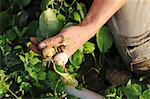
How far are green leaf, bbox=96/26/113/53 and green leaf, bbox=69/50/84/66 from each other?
0.08 metres

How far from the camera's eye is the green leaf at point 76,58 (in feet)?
4.75

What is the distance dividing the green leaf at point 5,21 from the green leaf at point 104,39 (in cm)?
37

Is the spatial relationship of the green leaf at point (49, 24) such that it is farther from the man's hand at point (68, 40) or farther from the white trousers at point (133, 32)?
the white trousers at point (133, 32)

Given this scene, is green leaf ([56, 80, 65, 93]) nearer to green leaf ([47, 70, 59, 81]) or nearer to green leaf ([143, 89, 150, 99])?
green leaf ([47, 70, 59, 81])

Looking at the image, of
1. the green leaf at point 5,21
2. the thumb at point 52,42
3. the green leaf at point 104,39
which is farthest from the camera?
the green leaf at point 5,21

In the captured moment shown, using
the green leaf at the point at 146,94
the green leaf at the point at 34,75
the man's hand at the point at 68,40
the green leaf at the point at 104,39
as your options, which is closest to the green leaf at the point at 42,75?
the green leaf at the point at 34,75

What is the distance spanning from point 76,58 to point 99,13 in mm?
247

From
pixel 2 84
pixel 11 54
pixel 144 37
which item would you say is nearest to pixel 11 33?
pixel 11 54

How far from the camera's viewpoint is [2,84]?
1.45m

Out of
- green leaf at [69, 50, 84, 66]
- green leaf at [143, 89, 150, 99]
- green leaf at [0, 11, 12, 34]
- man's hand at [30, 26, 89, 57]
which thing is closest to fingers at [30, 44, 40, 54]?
man's hand at [30, 26, 89, 57]

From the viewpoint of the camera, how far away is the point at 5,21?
161cm

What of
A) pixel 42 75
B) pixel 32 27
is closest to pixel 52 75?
pixel 42 75

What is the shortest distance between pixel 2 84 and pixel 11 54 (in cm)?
12

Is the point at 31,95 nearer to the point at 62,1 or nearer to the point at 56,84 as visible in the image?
the point at 56,84
